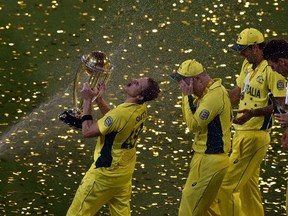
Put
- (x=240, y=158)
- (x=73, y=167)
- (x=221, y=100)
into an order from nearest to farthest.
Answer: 1. (x=221, y=100)
2. (x=240, y=158)
3. (x=73, y=167)

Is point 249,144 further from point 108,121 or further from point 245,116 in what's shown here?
point 108,121

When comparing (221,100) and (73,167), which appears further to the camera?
(73,167)

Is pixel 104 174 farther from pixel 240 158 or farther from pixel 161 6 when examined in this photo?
pixel 161 6

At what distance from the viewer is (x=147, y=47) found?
28.8 ft

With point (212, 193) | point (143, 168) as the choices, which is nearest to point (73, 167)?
point (143, 168)

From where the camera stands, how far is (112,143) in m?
6.91

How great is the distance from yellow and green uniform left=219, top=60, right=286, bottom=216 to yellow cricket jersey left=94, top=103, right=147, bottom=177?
2.30ft

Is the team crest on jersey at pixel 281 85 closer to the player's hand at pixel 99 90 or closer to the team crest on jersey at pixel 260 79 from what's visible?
the team crest on jersey at pixel 260 79

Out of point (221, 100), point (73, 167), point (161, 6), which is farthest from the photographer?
point (161, 6)

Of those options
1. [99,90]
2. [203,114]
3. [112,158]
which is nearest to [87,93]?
[99,90]

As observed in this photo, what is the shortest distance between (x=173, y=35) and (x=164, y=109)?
61 cm

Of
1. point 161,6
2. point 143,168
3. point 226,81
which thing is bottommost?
point 143,168

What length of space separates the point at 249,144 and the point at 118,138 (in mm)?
Answer: 921

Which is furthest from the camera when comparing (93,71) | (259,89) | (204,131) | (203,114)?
(259,89)
